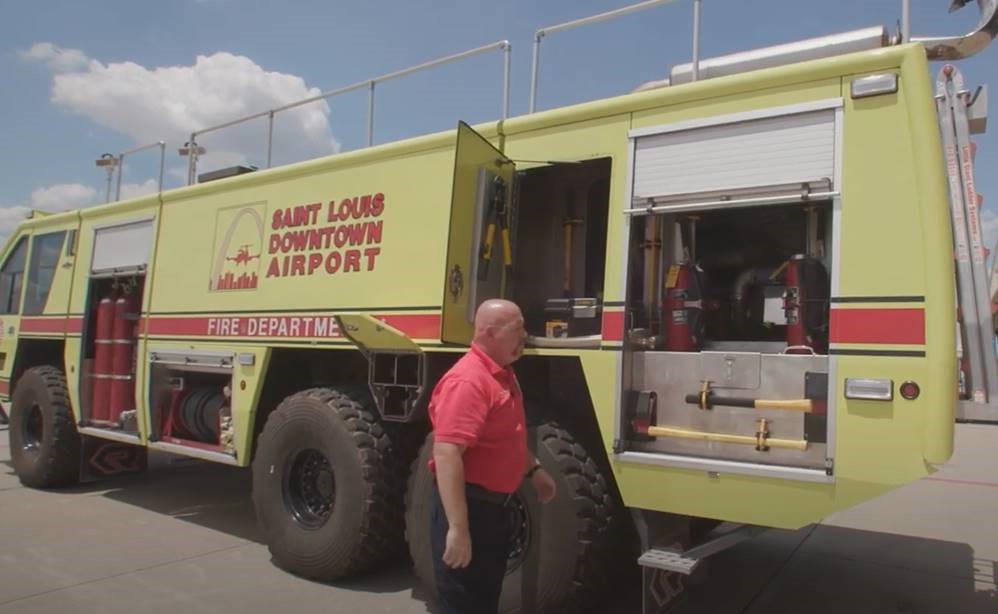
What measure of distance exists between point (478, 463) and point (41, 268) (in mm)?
7494

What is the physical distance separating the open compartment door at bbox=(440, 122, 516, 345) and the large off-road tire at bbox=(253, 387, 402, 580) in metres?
1.02

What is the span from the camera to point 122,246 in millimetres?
7137

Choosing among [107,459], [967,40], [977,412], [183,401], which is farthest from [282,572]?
[967,40]

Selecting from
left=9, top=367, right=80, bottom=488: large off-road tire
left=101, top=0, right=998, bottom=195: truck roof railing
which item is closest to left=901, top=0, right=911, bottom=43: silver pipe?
left=101, top=0, right=998, bottom=195: truck roof railing

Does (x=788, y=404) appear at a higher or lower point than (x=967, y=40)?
lower

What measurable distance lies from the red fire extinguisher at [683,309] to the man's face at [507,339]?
1281mm

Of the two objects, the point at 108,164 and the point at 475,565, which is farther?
the point at 108,164

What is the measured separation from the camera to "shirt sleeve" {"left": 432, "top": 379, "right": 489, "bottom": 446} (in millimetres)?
2697

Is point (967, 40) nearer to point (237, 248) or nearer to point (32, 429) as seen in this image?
point (237, 248)

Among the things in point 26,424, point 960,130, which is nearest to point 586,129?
point 960,130

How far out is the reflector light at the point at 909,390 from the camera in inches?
122

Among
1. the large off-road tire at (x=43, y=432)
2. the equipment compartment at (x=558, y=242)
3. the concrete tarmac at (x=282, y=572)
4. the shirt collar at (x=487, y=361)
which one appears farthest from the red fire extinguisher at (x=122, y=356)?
the shirt collar at (x=487, y=361)

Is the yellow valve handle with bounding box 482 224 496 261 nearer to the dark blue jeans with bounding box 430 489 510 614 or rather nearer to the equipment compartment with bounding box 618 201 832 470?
the equipment compartment with bounding box 618 201 832 470

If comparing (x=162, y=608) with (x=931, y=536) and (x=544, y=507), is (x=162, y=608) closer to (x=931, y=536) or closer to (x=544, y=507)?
(x=544, y=507)
